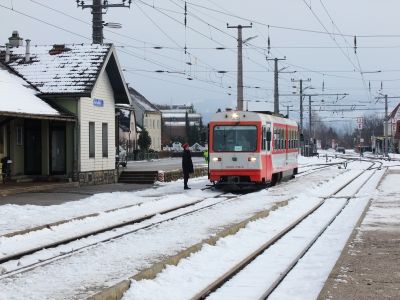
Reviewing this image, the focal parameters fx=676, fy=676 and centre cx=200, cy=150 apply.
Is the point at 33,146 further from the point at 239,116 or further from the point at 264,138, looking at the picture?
the point at 264,138

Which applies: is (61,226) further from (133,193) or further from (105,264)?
(133,193)

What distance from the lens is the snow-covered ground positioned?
8742 millimetres

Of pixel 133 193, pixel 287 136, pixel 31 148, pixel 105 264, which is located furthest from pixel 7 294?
pixel 287 136

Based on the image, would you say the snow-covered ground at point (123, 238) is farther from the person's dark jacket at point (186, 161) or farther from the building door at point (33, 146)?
the building door at point (33, 146)

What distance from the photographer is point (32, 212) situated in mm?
16516

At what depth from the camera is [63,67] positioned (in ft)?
90.7

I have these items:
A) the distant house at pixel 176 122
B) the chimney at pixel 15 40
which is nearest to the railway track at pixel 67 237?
the chimney at pixel 15 40

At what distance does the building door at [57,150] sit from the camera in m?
26.5

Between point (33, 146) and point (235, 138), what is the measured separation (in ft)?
26.2

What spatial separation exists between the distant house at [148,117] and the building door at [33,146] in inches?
2736

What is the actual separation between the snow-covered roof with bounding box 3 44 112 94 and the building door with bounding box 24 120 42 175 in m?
1.43

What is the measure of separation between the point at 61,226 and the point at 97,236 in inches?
56.6

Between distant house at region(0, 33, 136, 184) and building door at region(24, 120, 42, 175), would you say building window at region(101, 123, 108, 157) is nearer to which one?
distant house at region(0, 33, 136, 184)

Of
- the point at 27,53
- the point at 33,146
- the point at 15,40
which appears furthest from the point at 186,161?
the point at 15,40
